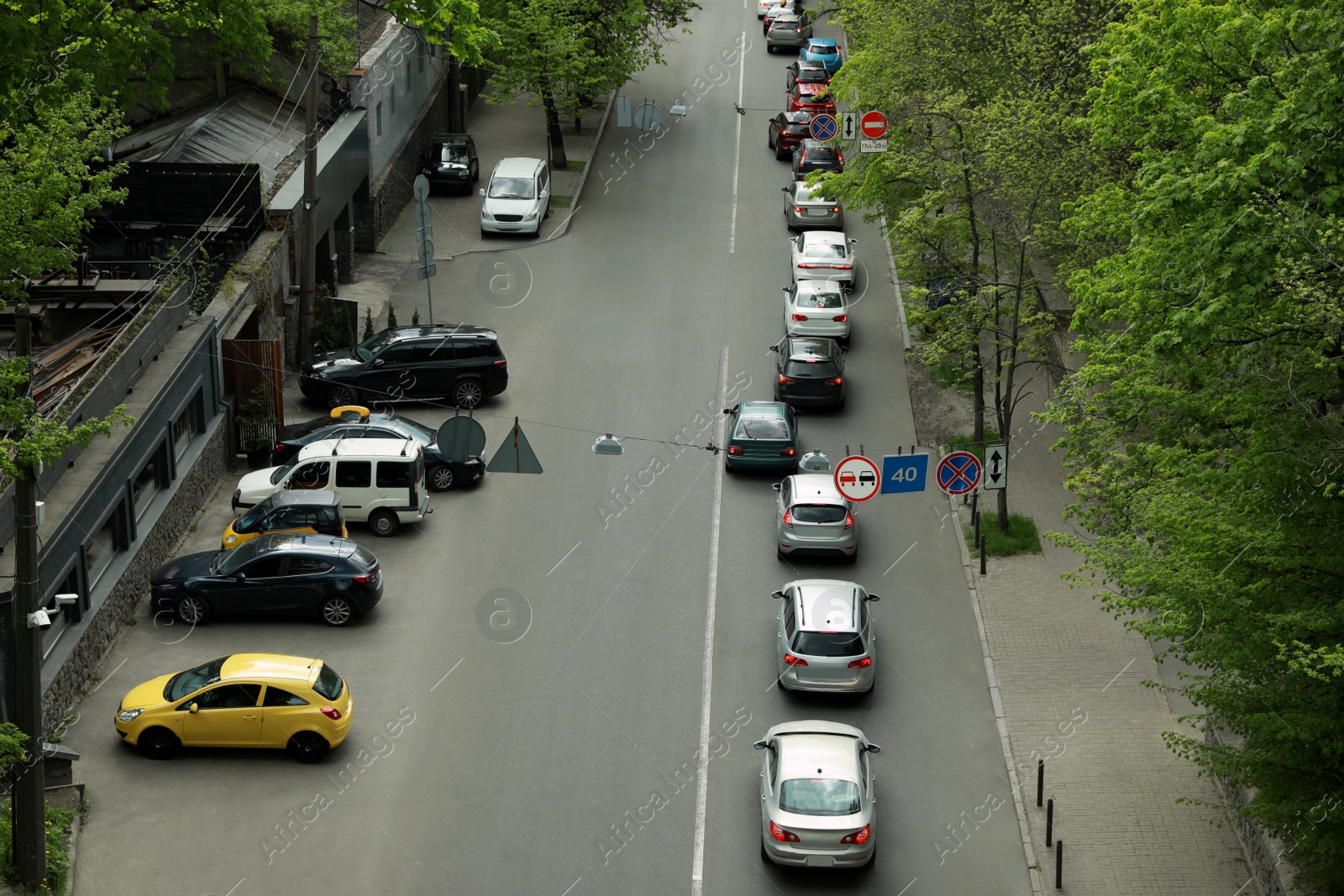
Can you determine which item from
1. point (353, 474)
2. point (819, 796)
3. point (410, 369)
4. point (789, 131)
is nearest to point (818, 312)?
point (410, 369)

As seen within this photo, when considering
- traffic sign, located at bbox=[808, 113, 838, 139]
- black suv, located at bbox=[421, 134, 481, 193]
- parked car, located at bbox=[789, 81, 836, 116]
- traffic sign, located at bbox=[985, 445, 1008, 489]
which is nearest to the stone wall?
traffic sign, located at bbox=[985, 445, 1008, 489]

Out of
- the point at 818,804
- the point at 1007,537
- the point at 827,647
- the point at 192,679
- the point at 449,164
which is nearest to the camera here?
the point at 818,804

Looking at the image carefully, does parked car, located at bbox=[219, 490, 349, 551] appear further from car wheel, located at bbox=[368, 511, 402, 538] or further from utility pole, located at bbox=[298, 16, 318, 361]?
utility pole, located at bbox=[298, 16, 318, 361]

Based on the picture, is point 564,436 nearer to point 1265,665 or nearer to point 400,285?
point 400,285

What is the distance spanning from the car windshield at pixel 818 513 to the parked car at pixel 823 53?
31145mm

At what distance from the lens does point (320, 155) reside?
114ft

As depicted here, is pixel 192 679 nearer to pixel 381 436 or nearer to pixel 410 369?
pixel 381 436

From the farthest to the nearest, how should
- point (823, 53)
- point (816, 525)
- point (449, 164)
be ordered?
point (823, 53) → point (449, 164) → point (816, 525)

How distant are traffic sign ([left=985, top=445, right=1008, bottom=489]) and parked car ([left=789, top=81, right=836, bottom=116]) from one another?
85.7 feet

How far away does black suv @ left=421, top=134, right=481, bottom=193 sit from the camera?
4338cm

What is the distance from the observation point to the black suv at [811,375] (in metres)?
31.6

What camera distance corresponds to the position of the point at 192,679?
20.3 m

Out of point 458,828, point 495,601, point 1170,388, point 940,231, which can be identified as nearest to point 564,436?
point 495,601

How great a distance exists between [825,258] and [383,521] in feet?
53.2
